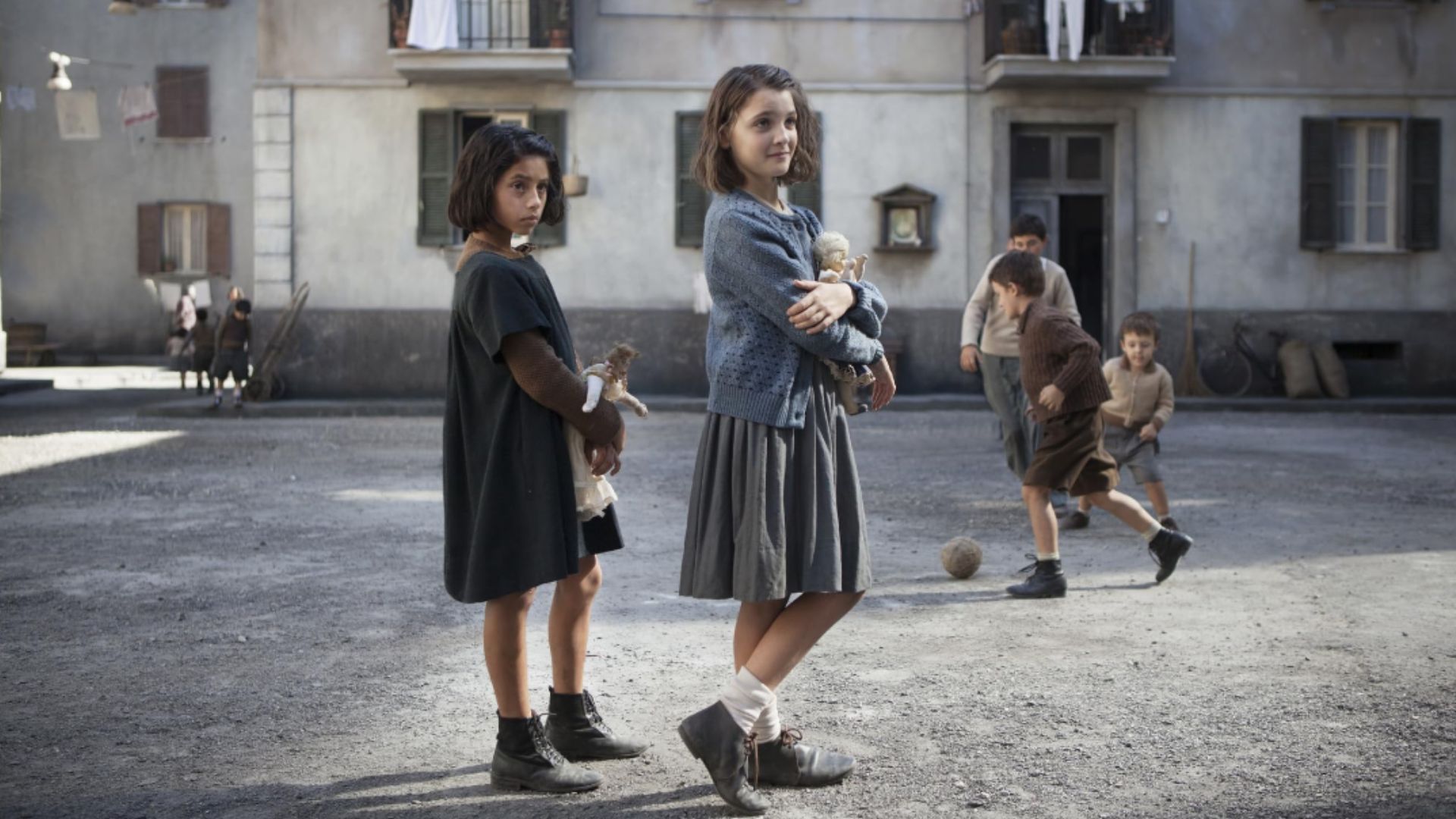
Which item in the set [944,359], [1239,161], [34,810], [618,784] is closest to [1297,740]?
[618,784]

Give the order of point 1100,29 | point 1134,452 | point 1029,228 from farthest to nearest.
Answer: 1. point 1100,29
2. point 1029,228
3. point 1134,452

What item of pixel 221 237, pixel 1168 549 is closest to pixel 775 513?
pixel 1168 549

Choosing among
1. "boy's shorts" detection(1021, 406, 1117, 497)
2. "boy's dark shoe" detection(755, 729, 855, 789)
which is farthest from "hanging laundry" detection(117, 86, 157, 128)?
"boy's dark shoe" detection(755, 729, 855, 789)

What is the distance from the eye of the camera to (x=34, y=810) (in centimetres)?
361

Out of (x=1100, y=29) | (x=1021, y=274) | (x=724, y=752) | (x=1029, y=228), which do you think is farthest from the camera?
(x=1100, y=29)

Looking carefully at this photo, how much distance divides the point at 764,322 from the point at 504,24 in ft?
55.5

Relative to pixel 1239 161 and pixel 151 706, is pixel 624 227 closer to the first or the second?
pixel 1239 161

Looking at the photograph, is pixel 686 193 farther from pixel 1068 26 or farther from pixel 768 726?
pixel 768 726

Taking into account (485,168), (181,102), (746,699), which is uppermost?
(181,102)

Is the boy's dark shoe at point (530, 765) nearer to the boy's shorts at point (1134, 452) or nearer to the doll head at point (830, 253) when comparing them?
the doll head at point (830, 253)

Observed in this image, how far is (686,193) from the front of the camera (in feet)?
65.4

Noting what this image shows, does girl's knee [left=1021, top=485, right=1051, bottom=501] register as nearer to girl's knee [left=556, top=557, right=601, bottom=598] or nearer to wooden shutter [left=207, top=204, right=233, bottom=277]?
girl's knee [left=556, top=557, right=601, bottom=598]

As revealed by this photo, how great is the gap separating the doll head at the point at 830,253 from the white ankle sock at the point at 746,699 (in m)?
0.97

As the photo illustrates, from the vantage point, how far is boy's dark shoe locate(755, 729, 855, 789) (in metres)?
3.77
